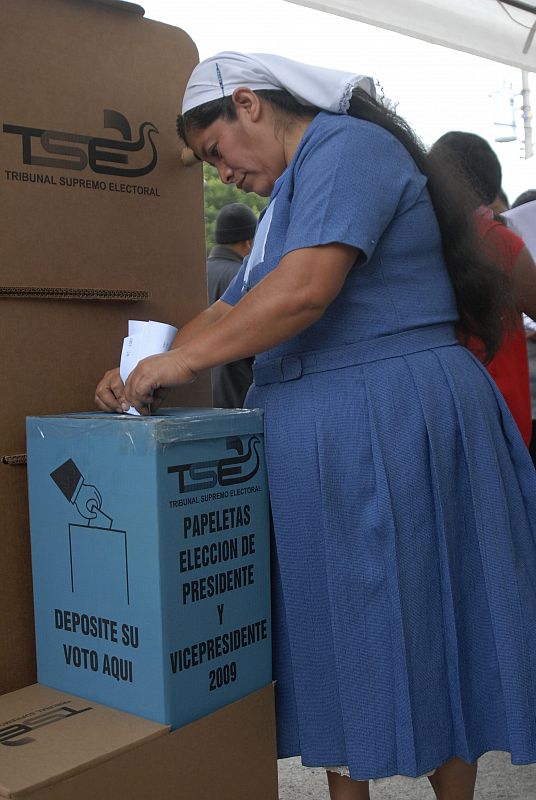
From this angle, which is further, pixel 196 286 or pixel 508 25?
pixel 508 25

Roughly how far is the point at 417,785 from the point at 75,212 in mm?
1374

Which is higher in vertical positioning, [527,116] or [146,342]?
[527,116]

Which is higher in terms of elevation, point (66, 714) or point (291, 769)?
point (66, 714)

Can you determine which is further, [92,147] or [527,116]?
[527,116]

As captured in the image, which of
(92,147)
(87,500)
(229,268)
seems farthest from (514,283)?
(229,268)

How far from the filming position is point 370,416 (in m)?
1.25

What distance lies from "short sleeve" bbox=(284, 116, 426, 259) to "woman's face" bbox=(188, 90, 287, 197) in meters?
0.09

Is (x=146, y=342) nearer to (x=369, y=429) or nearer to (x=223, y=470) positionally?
(x=223, y=470)

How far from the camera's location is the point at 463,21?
3.23 metres

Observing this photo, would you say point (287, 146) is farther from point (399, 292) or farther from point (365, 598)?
point (365, 598)

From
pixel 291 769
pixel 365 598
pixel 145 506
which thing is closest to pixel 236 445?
pixel 145 506

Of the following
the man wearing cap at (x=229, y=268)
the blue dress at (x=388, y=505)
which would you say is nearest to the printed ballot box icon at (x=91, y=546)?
the blue dress at (x=388, y=505)

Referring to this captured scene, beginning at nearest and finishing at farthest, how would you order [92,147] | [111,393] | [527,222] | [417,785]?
1. [111,393]
2. [92,147]
3. [417,785]
4. [527,222]

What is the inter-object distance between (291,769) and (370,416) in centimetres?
110
